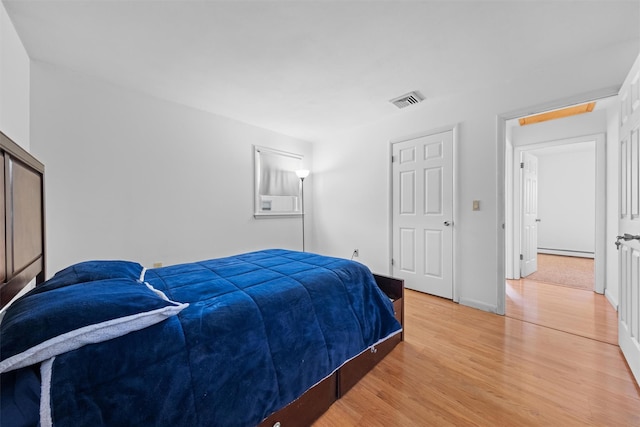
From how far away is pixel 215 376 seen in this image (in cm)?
100

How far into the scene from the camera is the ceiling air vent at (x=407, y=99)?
2799 mm

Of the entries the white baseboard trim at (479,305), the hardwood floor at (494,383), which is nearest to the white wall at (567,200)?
the white baseboard trim at (479,305)

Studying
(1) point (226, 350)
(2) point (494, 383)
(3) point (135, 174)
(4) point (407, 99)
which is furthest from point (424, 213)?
(3) point (135, 174)

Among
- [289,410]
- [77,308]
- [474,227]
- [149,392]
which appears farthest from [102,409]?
[474,227]

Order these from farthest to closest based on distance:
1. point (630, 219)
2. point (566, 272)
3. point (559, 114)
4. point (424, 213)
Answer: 1. point (566, 272)
2. point (559, 114)
3. point (424, 213)
4. point (630, 219)

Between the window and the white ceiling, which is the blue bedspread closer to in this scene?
the white ceiling

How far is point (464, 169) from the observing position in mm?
2812

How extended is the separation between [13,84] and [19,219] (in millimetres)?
1347

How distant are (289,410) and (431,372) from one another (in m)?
1.01

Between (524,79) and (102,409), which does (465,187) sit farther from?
(102,409)

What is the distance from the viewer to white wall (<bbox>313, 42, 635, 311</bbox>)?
7.48 ft

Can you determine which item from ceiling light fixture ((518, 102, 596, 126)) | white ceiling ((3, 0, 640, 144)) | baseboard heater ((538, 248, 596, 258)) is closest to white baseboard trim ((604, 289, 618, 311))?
ceiling light fixture ((518, 102, 596, 126))

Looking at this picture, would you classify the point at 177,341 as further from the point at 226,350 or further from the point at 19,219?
the point at 19,219

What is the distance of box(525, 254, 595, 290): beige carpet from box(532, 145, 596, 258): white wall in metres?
0.49
